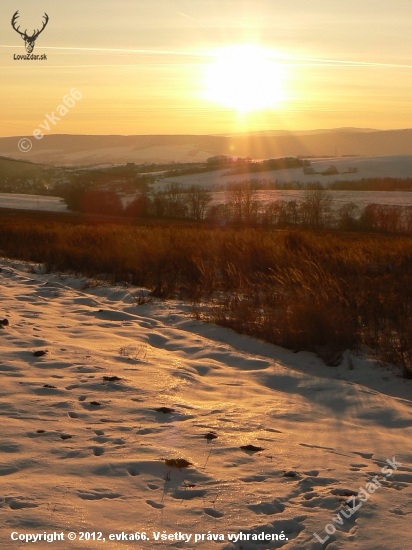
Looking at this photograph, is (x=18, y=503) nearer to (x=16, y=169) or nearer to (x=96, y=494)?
(x=96, y=494)

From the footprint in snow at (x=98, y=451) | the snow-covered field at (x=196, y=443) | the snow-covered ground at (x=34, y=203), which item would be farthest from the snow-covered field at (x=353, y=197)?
the footprint in snow at (x=98, y=451)

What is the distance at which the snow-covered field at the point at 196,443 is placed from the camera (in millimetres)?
3123

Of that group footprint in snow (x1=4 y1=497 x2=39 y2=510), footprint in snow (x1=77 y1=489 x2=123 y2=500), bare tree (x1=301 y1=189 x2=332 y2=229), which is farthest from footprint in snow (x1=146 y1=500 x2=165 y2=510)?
bare tree (x1=301 y1=189 x2=332 y2=229)

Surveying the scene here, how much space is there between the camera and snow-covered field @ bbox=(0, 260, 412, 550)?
10.2 feet

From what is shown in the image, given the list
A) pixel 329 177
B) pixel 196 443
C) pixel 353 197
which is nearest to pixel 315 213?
pixel 353 197

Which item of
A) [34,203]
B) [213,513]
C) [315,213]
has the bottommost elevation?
[213,513]

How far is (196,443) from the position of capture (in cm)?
415

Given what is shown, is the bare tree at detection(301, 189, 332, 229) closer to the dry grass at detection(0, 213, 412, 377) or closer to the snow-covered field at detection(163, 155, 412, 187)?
the dry grass at detection(0, 213, 412, 377)

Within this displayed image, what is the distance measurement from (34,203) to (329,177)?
43.2 metres

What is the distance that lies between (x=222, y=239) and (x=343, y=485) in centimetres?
1159

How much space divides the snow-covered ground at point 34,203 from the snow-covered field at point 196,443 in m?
55.3

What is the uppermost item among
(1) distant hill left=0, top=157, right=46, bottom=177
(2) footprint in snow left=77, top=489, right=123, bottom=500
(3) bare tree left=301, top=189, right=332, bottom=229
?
(1) distant hill left=0, top=157, right=46, bottom=177

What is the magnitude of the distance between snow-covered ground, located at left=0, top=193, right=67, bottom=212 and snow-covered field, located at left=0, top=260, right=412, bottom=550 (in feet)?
181

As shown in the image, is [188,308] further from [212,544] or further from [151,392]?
[212,544]
